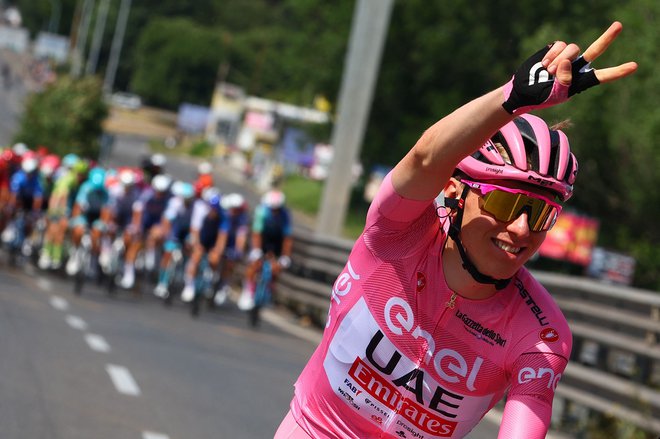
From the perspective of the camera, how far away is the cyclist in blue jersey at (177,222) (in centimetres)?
2214

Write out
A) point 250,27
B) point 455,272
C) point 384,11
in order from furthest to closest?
point 250,27, point 384,11, point 455,272

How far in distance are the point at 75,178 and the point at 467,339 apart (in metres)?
20.3

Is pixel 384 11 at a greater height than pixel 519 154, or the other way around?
pixel 384 11

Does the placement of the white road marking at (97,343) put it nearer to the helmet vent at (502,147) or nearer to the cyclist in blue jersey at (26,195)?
the helmet vent at (502,147)

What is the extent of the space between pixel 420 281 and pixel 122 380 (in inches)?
311

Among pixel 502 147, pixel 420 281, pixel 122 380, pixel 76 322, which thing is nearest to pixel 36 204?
pixel 76 322

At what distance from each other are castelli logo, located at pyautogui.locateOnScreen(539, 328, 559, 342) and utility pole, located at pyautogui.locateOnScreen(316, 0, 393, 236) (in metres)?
17.7

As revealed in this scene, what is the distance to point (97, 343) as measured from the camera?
13.9 meters

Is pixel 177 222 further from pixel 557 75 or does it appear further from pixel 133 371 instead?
pixel 557 75

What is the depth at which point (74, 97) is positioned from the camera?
4119cm

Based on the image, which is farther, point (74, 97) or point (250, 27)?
point (250, 27)

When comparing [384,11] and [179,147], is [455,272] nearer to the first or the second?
[384,11]

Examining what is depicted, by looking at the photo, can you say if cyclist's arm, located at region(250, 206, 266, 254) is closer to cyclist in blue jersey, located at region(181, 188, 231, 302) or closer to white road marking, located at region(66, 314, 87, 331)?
cyclist in blue jersey, located at region(181, 188, 231, 302)

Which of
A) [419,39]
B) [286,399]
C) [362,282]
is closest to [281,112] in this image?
[419,39]
